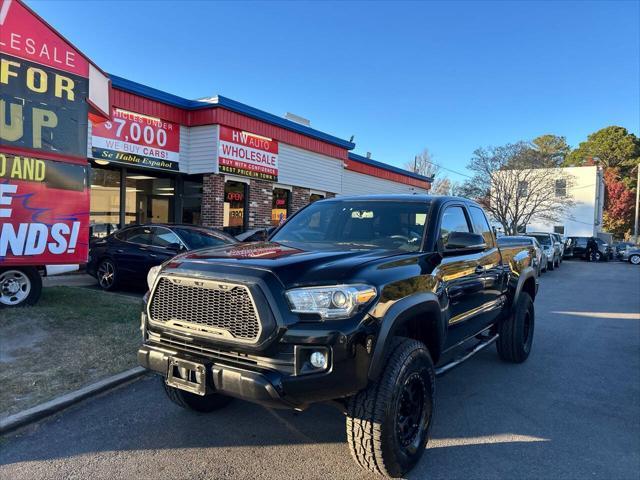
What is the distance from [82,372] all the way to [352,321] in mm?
3313

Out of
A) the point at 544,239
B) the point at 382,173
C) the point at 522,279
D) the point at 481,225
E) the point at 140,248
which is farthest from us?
the point at 382,173

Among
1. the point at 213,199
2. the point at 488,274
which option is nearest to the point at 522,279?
the point at 488,274

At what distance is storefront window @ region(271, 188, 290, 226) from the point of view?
1648cm

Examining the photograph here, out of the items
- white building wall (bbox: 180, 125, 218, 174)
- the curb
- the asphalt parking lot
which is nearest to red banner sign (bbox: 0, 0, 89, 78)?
the curb

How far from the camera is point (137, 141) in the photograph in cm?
1216

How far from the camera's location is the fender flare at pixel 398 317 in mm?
2853

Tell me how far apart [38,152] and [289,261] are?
556 centimetres

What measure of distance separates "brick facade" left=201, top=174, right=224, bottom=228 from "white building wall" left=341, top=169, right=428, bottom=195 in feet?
24.2

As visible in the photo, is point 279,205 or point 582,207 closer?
point 279,205

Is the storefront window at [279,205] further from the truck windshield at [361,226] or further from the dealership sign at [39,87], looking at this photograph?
the truck windshield at [361,226]

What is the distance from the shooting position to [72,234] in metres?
7.27

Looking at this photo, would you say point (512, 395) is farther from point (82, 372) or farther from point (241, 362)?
point (82, 372)

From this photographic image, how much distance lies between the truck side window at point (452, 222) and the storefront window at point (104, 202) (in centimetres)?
1062

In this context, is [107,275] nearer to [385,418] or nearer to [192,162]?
[192,162]
